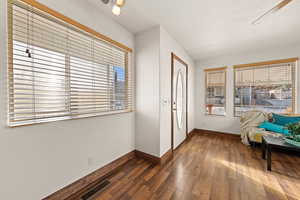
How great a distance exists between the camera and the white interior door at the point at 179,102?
2815 mm

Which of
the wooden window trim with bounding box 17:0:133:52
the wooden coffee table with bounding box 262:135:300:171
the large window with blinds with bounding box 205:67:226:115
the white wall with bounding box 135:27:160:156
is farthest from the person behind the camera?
the large window with blinds with bounding box 205:67:226:115

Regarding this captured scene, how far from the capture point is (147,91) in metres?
2.33

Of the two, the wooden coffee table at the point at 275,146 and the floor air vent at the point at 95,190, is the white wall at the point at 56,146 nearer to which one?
the floor air vent at the point at 95,190

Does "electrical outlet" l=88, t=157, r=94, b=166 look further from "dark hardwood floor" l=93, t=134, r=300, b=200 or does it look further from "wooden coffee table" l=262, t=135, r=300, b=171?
"wooden coffee table" l=262, t=135, r=300, b=171

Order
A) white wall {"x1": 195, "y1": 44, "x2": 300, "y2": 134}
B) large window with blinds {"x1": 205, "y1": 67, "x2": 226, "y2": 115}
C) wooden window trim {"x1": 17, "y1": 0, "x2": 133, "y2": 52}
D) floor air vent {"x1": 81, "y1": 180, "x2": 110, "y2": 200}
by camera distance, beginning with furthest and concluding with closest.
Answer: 1. large window with blinds {"x1": 205, "y1": 67, "x2": 226, "y2": 115}
2. white wall {"x1": 195, "y1": 44, "x2": 300, "y2": 134}
3. floor air vent {"x1": 81, "y1": 180, "x2": 110, "y2": 200}
4. wooden window trim {"x1": 17, "y1": 0, "x2": 133, "y2": 52}

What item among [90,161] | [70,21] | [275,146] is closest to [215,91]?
[275,146]

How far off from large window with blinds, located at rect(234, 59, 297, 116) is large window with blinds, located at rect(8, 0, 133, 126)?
3.85 metres

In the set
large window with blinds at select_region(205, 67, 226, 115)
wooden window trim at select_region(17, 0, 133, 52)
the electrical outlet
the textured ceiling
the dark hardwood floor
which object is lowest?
the dark hardwood floor

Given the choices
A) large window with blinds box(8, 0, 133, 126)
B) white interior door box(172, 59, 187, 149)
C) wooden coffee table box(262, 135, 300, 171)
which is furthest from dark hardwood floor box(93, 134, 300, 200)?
large window with blinds box(8, 0, 133, 126)

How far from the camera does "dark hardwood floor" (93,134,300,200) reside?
59.7 inches

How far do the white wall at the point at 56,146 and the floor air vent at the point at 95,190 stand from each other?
0.74ft

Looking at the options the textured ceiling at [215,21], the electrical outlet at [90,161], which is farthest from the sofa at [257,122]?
the electrical outlet at [90,161]

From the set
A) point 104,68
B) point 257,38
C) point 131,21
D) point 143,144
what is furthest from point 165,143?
point 257,38

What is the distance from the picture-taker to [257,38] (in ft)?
8.98
